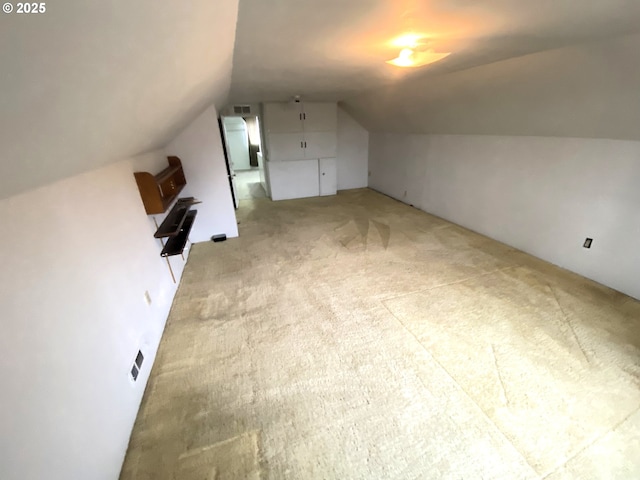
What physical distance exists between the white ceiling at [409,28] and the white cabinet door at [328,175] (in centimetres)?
351

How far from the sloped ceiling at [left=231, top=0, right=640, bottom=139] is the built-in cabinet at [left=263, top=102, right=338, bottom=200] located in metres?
1.77

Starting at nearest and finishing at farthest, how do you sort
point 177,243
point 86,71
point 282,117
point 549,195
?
point 86,71, point 177,243, point 549,195, point 282,117

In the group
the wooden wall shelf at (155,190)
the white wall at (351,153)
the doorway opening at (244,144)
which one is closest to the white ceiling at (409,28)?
the wooden wall shelf at (155,190)

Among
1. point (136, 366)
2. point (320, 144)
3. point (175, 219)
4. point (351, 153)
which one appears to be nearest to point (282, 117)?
point (320, 144)

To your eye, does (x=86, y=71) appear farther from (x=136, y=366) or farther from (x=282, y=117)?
(x=282, y=117)

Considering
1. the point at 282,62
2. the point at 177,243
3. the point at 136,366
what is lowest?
the point at 136,366

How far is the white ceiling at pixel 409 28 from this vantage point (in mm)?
1331

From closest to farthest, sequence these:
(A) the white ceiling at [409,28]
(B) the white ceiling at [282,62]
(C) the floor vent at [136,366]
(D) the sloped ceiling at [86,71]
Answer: (D) the sloped ceiling at [86,71], (B) the white ceiling at [282,62], (A) the white ceiling at [409,28], (C) the floor vent at [136,366]

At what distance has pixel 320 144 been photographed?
5824mm

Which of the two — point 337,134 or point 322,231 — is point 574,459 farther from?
point 337,134

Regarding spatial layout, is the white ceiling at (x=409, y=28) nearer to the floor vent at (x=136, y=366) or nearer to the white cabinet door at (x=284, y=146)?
the floor vent at (x=136, y=366)

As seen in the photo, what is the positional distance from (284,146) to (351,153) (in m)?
1.73

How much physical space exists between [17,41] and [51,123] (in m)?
0.46

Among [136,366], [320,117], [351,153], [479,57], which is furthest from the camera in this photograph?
[351,153]
